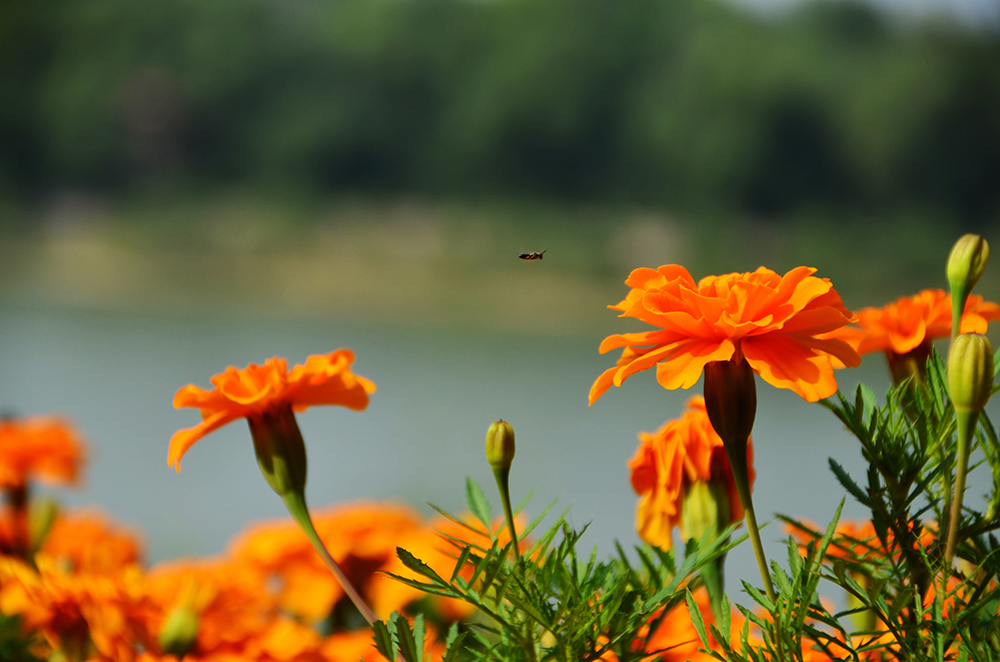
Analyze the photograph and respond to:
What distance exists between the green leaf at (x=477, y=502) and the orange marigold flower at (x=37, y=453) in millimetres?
367

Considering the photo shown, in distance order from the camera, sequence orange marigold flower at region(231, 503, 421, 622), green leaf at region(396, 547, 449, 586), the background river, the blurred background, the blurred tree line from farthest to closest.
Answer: the blurred tree line, the blurred background, the background river, orange marigold flower at region(231, 503, 421, 622), green leaf at region(396, 547, 449, 586)

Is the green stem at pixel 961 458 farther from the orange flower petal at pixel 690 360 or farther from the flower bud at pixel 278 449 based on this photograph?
the flower bud at pixel 278 449

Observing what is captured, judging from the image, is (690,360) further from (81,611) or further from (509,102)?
(509,102)

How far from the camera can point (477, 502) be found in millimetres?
254

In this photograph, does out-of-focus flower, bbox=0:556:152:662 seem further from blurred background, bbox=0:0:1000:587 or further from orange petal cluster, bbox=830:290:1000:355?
blurred background, bbox=0:0:1000:587

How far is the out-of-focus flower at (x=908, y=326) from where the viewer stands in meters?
0.25

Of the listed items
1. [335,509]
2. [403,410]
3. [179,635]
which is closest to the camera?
[179,635]

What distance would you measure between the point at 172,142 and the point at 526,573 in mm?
6743

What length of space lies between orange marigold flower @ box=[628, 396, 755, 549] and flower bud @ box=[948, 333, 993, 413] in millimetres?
86

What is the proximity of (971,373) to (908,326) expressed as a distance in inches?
3.2

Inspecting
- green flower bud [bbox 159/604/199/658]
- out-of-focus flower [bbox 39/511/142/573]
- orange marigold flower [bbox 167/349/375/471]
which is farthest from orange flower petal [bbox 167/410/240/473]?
out-of-focus flower [bbox 39/511/142/573]

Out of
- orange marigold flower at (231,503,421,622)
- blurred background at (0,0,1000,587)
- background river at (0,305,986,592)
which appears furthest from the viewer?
blurred background at (0,0,1000,587)

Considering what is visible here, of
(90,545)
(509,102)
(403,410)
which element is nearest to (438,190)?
(509,102)

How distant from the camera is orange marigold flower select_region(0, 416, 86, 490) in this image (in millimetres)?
510
